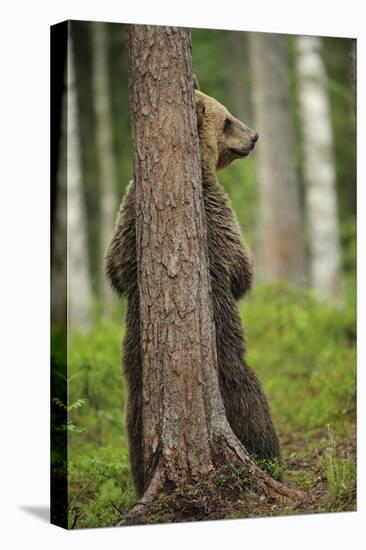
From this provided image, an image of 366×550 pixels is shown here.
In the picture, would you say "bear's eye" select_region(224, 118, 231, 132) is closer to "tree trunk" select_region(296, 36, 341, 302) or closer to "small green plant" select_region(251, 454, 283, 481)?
"small green plant" select_region(251, 454, 283, 481)

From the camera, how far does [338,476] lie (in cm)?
741

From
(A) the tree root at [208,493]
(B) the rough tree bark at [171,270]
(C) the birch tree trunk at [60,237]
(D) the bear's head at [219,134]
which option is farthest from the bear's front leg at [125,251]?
(A) the tree root at [208,493]

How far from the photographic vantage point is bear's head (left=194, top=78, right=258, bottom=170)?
676 cm

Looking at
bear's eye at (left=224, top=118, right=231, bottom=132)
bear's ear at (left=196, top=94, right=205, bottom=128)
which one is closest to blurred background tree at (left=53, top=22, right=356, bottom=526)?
bear's ear at (left=196, top=94, right=205, bottom=128)

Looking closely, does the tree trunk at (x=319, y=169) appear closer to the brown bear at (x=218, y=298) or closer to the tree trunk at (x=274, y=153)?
the tree trunk at (x=274, y=153)

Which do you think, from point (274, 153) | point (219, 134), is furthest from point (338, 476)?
point (274, 153)

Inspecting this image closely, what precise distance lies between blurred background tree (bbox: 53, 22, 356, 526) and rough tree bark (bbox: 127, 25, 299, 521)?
2.25 feet

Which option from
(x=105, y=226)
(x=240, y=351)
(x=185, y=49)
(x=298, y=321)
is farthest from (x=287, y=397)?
(x=105, y=226)

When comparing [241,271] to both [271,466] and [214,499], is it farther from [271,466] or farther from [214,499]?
[214,499]

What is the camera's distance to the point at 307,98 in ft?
46.5

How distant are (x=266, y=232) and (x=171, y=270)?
7.28 meters

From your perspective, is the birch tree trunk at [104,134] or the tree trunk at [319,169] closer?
the tree trunk at [319,169]

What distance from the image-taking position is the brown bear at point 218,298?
260 inches

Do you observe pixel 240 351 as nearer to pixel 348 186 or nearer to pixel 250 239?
pixel 250 239
